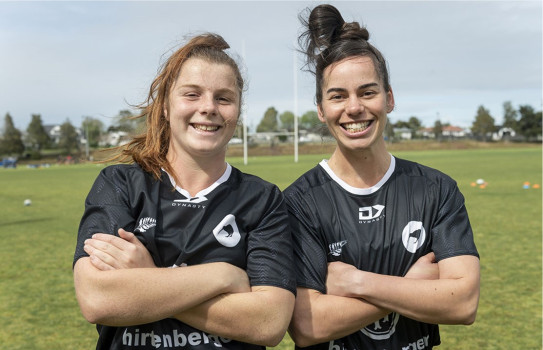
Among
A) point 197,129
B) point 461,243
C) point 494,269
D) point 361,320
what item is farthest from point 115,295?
point 494,269

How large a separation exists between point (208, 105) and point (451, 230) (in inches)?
51.4

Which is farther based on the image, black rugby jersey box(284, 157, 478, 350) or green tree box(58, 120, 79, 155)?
green tree box(58, 120, 79, 155)

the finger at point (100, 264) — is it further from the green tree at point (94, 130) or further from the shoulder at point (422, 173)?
the green tree at point (94, 130)

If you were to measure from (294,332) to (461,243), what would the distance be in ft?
2.97

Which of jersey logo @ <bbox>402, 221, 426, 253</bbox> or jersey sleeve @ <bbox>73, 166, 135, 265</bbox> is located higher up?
jersey sleeve @ <bbox>73, 166, 135, 265</bbox>

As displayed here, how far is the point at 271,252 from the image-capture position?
8.22ft

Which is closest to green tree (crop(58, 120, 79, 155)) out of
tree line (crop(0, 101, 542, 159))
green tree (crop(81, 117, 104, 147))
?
tree line (crop(0, 101, 542, 159))

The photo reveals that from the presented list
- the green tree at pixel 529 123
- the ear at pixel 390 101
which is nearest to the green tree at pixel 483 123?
the green tree at pixel 529 123

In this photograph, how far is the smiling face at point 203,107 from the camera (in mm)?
2551

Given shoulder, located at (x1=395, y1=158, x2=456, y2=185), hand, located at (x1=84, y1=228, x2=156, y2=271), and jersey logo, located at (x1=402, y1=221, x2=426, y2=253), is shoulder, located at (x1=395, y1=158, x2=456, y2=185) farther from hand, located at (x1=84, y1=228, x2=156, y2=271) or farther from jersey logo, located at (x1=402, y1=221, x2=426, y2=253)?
hand, located at (x1=84, y1=228, x2=156, y2=271)

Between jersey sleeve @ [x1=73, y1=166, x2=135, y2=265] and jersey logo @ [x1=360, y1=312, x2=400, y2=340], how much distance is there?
1206 mm

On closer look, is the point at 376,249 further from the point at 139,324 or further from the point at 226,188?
the point at 139,324

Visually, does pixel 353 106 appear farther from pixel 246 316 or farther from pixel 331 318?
pixel 246 316

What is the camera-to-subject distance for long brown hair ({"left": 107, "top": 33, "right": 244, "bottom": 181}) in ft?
8.70
